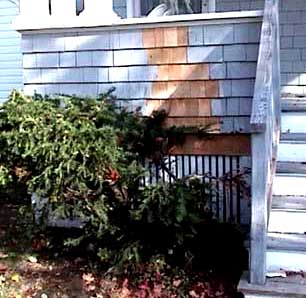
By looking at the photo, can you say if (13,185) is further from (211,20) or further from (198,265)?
(211,20)

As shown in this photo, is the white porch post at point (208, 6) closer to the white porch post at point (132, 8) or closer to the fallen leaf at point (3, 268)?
the white porch post at point (132, 8)

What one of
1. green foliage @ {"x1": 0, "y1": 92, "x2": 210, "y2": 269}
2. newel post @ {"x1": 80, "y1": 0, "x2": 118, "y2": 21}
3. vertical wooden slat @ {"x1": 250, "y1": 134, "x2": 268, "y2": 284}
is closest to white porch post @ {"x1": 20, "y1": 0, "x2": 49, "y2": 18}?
newel post @ {"x1": 80, "y1": 0, "x2": 118, "y2": 21}

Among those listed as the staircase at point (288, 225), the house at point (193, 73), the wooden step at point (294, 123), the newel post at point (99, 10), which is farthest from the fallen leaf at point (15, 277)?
the wooden step at point (294, 123)

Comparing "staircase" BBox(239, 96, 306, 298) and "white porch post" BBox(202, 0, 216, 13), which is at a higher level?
"white porch post" BBox(202, 0, 216, 13)

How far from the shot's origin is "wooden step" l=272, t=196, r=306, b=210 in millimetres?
4410

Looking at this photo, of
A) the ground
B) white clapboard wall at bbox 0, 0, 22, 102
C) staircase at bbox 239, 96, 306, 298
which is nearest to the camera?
staircase at bbox 239, 96, 306, 298

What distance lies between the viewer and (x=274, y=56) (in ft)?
15.6

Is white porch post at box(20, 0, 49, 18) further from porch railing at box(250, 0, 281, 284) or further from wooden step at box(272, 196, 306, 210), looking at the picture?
wooden step at box(272, 196, 306, 210)

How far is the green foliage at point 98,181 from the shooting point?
4.30 metres

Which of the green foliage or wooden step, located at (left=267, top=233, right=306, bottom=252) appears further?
the green foliage

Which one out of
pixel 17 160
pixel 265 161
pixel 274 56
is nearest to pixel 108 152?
pixel 17 160

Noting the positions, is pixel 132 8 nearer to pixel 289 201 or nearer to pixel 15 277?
pixel 289 201

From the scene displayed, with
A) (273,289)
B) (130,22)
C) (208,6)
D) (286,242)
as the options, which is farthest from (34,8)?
(273,289)

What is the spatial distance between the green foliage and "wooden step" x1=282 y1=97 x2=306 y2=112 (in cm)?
149
